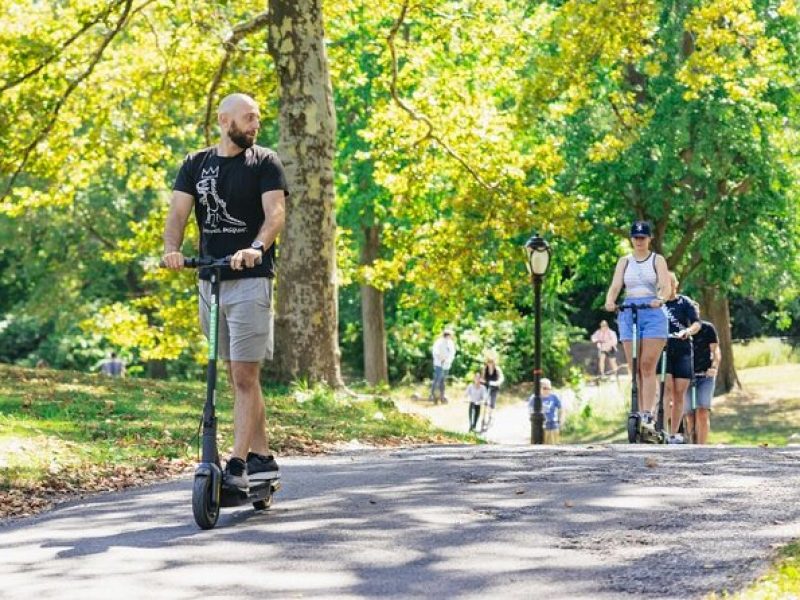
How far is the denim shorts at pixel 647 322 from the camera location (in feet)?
49.1

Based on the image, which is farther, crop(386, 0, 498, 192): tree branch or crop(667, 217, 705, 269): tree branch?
crop(667, 217, 705, 269): tree branch

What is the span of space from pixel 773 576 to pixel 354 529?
2.44 m

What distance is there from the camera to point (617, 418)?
35.4m

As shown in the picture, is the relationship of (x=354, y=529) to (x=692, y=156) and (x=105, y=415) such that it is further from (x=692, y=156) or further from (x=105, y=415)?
(x=692, y=156)

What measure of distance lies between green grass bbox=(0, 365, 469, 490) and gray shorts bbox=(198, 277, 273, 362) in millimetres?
3069

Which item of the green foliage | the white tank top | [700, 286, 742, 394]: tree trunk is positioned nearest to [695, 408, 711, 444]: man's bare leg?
the white tank top

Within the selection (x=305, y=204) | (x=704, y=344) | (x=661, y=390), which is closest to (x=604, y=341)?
(x=305, y=204)

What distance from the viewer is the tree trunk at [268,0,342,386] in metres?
19.6

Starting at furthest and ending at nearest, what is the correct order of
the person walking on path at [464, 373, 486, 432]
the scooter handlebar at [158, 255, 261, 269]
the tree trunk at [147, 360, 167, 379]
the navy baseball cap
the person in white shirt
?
the tree trunk at [147, 360, 167, 379] → the person in white shirt → the person walking on path at [464, 373, 486, 432] → the navy baseball cap → the scooter handlebar at [158, 255, 261, 269]

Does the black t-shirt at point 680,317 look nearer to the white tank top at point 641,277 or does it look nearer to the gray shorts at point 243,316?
the white tank top at point 641,277

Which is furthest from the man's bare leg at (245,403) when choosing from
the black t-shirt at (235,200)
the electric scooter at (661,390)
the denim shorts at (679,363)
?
the denim shorts at (679,363)

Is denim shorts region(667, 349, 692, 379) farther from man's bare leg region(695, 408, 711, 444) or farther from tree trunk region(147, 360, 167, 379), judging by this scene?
tree trunk region(147, 360, 167, 379)

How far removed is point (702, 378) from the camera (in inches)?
698

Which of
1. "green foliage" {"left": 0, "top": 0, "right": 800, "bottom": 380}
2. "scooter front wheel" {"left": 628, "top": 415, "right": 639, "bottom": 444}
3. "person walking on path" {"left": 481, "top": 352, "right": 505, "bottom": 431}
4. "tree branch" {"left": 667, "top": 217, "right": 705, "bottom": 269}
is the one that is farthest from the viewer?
"tree branch" {"left": 667, "top": 217, "right": 705, "bottom": 269}
